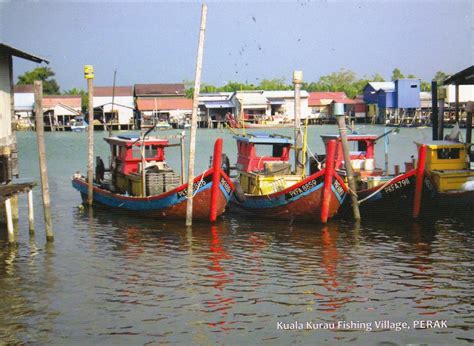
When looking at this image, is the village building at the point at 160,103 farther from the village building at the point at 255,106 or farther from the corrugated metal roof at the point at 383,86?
the corrugated metal roof at the point at 383,86

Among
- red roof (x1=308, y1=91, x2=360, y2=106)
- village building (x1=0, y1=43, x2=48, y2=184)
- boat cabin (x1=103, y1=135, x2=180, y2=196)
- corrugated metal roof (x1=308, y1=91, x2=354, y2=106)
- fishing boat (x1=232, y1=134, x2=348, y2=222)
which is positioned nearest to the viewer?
village building (x1=0, y1=43, x2=48, y2=184)

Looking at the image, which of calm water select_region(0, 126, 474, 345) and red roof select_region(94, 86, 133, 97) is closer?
calm water select_region(0, 126, 474, 345)

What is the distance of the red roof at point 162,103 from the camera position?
99375 millimetres

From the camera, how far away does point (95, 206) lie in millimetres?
26984

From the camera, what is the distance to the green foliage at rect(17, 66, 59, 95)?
11350cm

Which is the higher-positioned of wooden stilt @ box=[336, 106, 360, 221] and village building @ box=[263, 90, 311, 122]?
village building @ box=[263, 90, 311, 122]

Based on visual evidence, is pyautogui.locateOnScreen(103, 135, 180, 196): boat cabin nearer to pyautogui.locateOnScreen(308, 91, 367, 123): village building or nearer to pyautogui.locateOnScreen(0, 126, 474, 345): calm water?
pyautogui.locateOnScreen(0, 126, 474, 345): calm water

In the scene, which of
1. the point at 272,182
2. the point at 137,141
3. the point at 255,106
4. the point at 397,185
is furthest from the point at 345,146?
the point at 255,106

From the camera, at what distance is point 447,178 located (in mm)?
23188

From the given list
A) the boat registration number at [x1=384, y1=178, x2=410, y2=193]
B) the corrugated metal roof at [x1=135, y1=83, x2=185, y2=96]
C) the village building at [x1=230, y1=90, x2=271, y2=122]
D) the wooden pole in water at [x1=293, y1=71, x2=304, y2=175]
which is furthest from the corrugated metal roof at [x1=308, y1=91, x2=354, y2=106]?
the boat registration number at [x1=384, y1=178, x2=410, y2=193]

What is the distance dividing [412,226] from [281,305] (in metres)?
9.65

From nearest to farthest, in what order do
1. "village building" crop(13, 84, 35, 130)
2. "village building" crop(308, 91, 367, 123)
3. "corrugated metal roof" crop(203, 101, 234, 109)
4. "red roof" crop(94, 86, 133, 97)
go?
"red roof" crop(94, 86, 133, 97) → "village building" crop(13, 84, 35, 130) → "corrugated metal roof" crop(203, 101, 234, 109) → "village building" crop(308, 91, 367, 123)

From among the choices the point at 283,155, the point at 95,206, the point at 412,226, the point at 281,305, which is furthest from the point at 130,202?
the point at 281,305

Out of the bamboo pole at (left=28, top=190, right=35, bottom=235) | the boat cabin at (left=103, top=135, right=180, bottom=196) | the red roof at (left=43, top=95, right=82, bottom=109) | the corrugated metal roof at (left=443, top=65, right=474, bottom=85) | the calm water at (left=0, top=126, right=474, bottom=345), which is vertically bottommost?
the calm water at (left=0, top=126, right=474, bottom=345)
